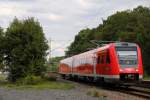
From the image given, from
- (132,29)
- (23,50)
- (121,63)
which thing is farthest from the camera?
(132,29)

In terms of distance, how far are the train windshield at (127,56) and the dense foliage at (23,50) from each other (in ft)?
48.2

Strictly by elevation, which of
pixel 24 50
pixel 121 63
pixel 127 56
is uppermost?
pixel 24 50

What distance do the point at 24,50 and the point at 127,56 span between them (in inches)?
611

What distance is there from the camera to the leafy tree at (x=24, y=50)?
48156 mm

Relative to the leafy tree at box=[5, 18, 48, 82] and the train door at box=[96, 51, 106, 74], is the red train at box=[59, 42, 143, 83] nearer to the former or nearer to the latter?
the train door at box=[96, 51, 106, 74]

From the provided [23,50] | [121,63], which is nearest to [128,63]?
[121,63]

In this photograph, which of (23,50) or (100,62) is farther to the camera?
(23,50)

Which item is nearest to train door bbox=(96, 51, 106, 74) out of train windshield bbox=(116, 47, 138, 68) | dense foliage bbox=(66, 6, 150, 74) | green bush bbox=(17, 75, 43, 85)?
train windshield bbox=(116, 47, 138, 68)

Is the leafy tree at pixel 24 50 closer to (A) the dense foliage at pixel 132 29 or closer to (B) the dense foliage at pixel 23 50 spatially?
(B) the dense foliage at pixel 23 50

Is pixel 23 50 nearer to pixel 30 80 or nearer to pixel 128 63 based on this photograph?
pixel 30 80

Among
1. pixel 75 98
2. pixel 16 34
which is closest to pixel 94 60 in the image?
pixel 16 34

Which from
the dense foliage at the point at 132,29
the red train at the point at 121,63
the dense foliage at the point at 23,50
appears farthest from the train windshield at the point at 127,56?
the dense foliage at the point at 132,29

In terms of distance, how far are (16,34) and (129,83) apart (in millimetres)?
17644

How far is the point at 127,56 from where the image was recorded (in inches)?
1383
